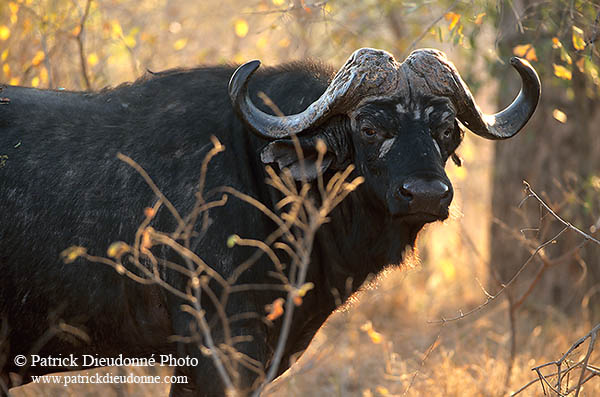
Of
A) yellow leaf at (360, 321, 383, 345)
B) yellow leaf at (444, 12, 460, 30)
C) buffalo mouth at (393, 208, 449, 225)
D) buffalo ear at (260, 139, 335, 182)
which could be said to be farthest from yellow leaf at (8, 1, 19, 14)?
buffalo mouth at (393, 208, 449, 225)

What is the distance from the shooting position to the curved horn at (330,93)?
4.11m

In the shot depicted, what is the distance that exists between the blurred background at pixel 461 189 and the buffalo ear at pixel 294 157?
170 centimetres

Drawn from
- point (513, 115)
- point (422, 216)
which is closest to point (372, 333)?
point (422, 216)

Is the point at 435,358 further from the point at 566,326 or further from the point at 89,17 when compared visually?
the point at 89,17

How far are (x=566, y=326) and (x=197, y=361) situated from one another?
4553 millimetres

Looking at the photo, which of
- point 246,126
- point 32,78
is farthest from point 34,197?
point 32,78

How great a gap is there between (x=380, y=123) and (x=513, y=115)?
43.9 inches

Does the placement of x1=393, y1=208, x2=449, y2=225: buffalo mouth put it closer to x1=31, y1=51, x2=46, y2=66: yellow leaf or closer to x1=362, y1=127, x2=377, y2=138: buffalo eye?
x1=362, y1=127, x2=377, y2=138: buffalo eye

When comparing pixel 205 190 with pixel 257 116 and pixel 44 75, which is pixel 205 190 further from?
pixel 44 75

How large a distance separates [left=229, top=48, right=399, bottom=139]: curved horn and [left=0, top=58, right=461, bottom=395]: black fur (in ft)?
0.33

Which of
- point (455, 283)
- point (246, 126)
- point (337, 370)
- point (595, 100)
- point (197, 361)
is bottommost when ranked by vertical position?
point (455, 283)

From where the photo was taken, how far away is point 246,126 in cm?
421

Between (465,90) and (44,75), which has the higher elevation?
(465,90)

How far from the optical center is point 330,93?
4184 mm
